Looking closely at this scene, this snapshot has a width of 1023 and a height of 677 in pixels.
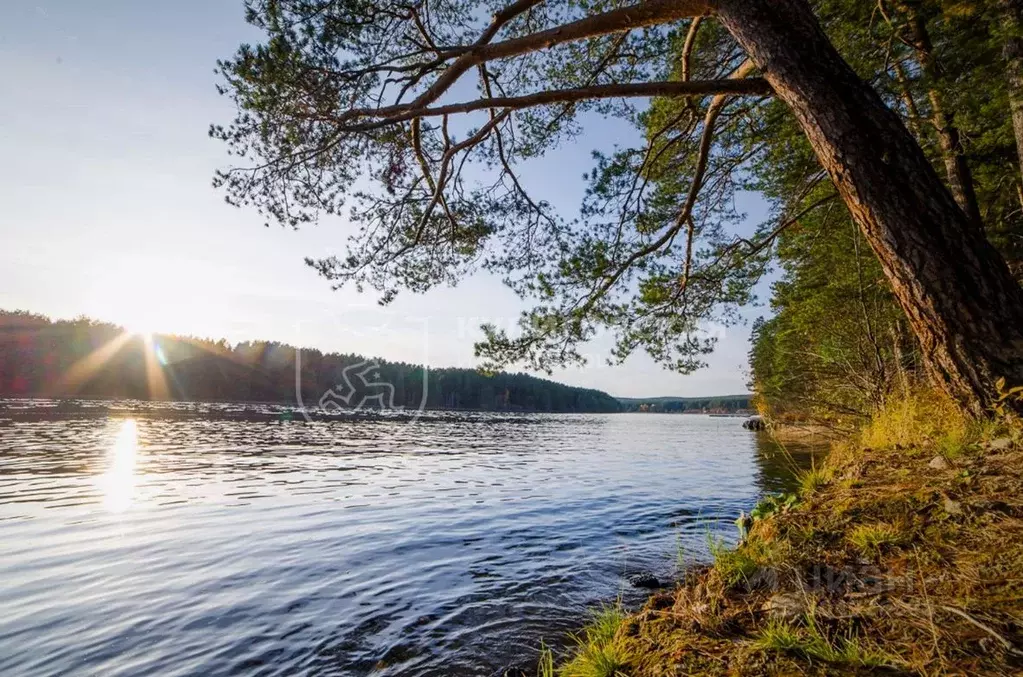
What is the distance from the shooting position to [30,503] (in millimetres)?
8953

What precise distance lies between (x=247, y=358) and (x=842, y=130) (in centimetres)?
10537

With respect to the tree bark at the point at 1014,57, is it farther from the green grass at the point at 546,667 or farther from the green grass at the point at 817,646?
the green grass at the point at 546,667

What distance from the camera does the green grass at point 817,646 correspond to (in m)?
1.89

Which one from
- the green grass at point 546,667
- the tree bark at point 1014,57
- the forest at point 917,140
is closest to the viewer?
the green grass at point 546,667

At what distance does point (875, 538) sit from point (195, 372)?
9439 cm

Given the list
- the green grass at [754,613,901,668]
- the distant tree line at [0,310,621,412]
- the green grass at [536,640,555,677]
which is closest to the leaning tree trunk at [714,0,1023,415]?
the green grass at [754,613,901,668]

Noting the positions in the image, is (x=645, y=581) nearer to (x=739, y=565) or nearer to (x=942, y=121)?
(x=739, y=565)

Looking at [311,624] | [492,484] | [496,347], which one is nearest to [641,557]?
[496,347]

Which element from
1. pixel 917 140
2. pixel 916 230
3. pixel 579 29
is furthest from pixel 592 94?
pixel 917 140

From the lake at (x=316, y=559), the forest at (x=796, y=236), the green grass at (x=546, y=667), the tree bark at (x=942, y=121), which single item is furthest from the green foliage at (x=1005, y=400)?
the green grass at (x=546, y=667)

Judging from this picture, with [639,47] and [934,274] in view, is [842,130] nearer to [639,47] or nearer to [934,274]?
[934,274]

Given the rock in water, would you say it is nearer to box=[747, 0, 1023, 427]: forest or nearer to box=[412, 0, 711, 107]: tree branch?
box=[747, 0, 1023, 427]: forest

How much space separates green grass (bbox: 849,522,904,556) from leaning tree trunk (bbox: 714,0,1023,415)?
1689 millimetres

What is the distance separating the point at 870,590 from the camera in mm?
2520
